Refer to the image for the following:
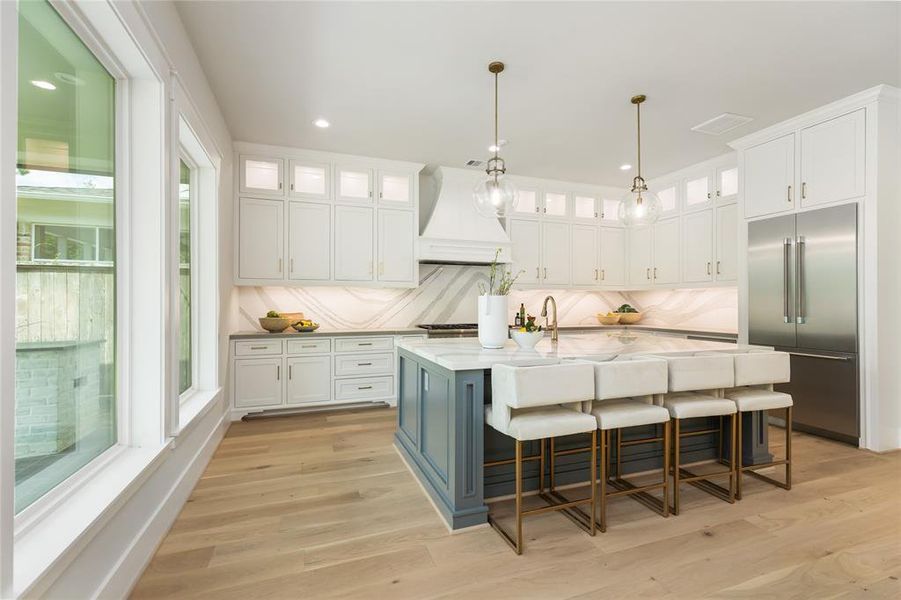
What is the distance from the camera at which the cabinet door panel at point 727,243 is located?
15.0ft

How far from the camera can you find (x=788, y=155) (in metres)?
3.77

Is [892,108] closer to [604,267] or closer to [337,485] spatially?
[604,267]

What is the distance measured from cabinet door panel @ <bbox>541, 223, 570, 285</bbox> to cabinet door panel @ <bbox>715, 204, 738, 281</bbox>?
68.3 inches

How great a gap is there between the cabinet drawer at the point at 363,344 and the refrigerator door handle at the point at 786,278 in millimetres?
3747

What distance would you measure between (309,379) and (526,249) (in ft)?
10.1

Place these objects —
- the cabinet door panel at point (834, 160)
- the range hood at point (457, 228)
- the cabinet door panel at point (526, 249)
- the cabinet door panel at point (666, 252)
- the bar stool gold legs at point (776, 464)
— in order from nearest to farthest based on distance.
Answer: the bar stool gold legs at point (776, 464) → the cabinet door panel at point (834, 160) → the range hood at point (457, 228) → the cabinet door panel at point (666, 252) → the cabinet door panel at point (526, 249)

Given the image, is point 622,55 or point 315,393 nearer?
point 622,55

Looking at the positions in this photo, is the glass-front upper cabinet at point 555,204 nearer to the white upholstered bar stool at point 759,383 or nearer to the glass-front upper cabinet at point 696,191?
the glass-front upper cabinet at point 696,191

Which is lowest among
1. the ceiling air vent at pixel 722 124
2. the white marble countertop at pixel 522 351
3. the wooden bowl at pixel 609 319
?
the white marble countertop at pixel 522 351

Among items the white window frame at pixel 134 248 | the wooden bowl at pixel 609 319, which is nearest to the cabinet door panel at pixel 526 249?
the wooden bowl at pixel 609 319

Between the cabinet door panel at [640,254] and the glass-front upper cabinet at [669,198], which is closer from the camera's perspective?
the glass-front upper cabinet at [669,198]

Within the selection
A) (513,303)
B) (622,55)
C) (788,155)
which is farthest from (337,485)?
(788,155)

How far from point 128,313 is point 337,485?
1534 millimetres

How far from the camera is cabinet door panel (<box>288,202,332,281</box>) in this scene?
452 centimetres
